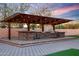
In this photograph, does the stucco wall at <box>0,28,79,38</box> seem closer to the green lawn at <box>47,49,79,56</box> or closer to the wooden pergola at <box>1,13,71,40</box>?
the wooden pergola at <box>1,13,71,40</box>

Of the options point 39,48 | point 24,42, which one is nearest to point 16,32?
point 24,42

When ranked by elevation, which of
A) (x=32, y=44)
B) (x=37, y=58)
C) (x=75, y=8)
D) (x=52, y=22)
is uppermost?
(x=75, y=8)

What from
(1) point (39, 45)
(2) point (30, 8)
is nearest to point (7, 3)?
(2) point (30, 8)

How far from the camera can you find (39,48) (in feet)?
18.9

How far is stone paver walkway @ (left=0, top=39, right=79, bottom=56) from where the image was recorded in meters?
5.68

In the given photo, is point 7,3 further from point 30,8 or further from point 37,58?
point 37,58

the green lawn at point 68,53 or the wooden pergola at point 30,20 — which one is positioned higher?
the wooden pergola at point 30,20

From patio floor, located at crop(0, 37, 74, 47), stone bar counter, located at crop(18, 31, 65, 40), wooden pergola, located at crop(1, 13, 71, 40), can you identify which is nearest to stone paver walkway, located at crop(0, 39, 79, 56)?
patio floor, located at crop(0, 37, 74, 47)

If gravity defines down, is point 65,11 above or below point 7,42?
above

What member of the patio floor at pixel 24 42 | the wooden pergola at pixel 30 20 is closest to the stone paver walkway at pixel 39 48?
the patio floor at pixel 24 42

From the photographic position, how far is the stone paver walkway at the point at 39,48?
5.68 metres

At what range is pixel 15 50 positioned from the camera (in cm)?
568

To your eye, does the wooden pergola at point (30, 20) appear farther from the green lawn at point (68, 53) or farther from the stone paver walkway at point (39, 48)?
the green lawn at point (68, 53)

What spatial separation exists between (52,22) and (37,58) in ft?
3.28
